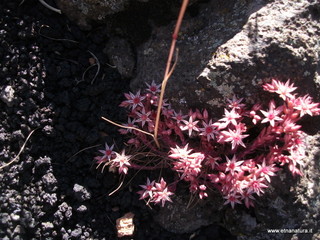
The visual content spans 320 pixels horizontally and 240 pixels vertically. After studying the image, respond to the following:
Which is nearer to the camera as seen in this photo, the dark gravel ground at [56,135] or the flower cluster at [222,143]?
the flower cluster at [222,143]

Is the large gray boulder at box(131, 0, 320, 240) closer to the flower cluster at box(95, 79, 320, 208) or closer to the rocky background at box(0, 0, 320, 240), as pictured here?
the rocky background at box(0, 0, 320, 240)

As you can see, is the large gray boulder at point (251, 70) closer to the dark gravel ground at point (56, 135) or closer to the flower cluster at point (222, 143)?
the flower cluster at point (222, 143)

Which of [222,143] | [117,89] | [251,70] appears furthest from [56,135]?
[251,70]

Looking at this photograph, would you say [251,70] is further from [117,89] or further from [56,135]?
[56,135]

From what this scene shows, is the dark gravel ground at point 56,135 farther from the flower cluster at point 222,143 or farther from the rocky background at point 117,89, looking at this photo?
the flower cluster at point 222,143

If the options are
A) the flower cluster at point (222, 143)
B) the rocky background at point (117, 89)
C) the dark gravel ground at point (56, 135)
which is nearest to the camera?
the flower cluster at point (222, 143)

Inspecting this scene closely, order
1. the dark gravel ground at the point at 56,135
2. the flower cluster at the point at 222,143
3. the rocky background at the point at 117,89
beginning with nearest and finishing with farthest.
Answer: the flower cluster at the point at 222,143 → the rocky background at the point at 117,89 → the dark gravel ground at the point at 56,135

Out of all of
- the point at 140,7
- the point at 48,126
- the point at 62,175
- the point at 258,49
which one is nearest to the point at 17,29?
the point at 48,126

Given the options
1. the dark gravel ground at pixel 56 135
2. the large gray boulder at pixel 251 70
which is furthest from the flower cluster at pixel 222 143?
the dark gravel ground at pixel 56 135
